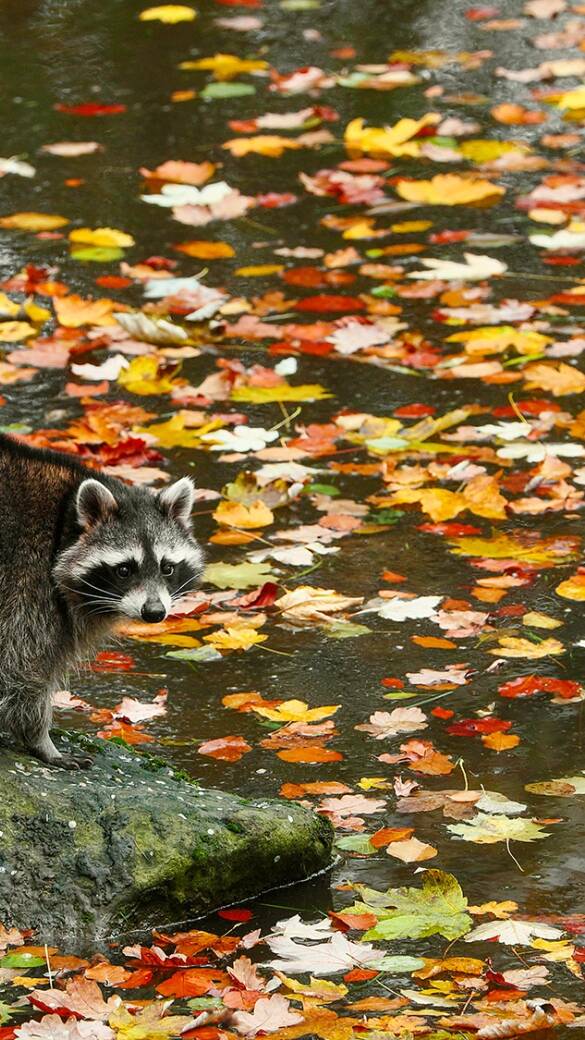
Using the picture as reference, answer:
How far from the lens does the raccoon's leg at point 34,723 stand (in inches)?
195

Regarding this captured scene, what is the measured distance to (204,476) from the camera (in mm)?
7457

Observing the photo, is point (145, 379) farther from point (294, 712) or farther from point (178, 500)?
point (178, 500)

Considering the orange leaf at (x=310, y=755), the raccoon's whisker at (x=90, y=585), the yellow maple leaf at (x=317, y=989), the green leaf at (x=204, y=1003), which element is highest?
the raccoon's whisker at (x=90, y=585)

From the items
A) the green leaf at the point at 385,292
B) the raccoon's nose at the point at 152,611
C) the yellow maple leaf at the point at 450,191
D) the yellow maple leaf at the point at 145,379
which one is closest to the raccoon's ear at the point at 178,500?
the raccoon's nose at the point at 152,611

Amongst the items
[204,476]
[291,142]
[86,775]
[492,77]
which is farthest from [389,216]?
[86,775]

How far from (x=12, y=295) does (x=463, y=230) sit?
2502 millimetres

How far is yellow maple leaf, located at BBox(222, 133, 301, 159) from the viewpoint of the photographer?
1078 centimetres

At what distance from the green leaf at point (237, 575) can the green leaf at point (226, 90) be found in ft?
18.3

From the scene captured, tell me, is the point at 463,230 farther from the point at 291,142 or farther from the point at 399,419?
the point at 399,419

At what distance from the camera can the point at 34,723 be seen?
16.4 ft

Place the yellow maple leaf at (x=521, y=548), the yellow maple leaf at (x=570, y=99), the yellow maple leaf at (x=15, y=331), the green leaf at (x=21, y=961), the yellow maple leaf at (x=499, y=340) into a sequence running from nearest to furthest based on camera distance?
the green leaf at (x=21, y=961)
the yellow maple leaf at (x=521, y=548)
the yellow maple leaf at (x=499, y=340)
the yellow maple leaf at (x=15, y=331)
the yellow maple leaf at (x=570, y=99)

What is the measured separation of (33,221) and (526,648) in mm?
4931

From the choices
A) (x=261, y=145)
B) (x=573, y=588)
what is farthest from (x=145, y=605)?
(x=261, y=145)

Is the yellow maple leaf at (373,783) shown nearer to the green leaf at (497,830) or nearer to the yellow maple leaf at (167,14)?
the green leaf at (497,830)
